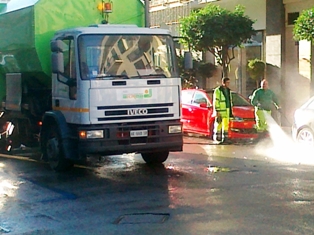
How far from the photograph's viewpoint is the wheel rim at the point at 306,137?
15.0 m

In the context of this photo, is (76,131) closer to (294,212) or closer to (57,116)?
(57,116)

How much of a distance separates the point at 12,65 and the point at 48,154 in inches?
99.1

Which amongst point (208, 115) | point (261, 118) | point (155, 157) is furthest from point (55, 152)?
point (208, 115)

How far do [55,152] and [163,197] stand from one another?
11.1 ft

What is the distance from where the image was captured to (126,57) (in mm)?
11594

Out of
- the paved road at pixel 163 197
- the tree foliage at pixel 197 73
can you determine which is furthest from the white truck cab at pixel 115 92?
the tree foliage at pixel 197 73

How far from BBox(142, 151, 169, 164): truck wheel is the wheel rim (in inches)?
154

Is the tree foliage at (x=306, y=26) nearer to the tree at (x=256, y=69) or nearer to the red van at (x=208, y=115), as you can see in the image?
the red van at (x=208, y=115)

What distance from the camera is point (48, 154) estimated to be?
41.4 ft

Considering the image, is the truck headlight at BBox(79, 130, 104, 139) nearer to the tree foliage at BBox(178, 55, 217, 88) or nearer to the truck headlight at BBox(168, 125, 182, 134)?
the truck headlight at BBox(168, 125, 182, 134)

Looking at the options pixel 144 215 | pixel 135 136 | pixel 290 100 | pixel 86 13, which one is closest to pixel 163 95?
pixel 135 136

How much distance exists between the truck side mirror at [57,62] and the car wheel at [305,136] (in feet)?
20.8

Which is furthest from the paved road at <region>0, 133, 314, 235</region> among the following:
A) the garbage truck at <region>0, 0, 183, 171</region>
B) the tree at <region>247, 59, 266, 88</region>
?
the tree at <region>247, 59, 266, 88</region>

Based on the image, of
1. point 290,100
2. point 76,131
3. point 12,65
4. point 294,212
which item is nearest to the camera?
point 294,212
